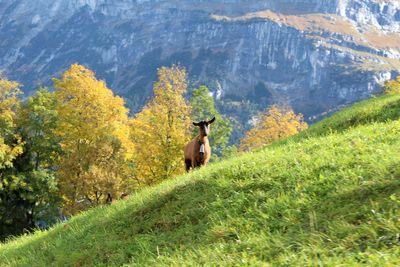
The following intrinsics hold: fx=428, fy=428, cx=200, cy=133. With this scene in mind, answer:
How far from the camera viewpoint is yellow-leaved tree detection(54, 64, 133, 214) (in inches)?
1486

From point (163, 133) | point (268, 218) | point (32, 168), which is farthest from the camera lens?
point (32, 168)

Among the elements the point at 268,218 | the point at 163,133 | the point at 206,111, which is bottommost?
the point at 206,111

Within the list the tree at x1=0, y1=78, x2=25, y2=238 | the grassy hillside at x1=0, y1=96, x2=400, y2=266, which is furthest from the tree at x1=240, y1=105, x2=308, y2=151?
the grassy hillside at x1=0, y1=96, x2=400, y2=266

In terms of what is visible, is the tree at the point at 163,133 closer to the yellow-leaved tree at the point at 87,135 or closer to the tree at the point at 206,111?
the yellow-leaved tree at the point at 87,135

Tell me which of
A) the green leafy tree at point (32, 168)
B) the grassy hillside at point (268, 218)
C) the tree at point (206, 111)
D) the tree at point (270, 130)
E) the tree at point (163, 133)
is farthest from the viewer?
the tree at point (270, 130)

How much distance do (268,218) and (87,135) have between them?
34056 mm

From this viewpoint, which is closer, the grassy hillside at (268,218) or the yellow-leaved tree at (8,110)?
the grassy hillside at (268,218)

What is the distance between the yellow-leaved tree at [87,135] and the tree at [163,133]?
151 centimetres

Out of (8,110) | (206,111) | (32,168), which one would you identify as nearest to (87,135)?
(8,110)

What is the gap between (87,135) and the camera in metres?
39.8

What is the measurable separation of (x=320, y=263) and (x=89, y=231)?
293 inches

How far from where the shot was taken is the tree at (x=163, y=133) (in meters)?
40.0

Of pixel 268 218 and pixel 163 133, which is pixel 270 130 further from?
pixel 268 218

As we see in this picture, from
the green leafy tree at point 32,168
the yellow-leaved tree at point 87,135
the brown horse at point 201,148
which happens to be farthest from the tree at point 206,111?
the brown horse at point 201,148
